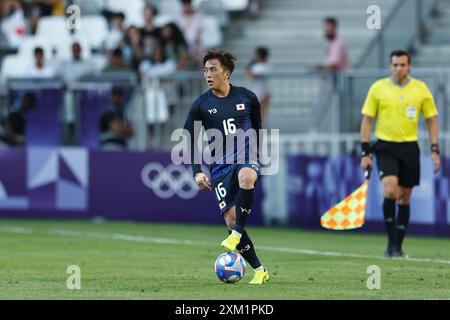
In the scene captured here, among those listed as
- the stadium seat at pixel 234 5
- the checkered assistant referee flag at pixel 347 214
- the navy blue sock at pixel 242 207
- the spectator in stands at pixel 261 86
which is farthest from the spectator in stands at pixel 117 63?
the navy blue sock at pixel 242 207

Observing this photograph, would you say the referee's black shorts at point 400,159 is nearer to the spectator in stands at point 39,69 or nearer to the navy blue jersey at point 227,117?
the navy blue jersey at point 227,117

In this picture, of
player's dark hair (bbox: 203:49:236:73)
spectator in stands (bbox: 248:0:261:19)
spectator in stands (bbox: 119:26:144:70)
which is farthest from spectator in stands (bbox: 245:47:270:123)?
player's dark hair (bbox: 203:49:236:73)

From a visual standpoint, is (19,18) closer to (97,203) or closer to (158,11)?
(158,11)

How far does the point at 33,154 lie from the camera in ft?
80.2

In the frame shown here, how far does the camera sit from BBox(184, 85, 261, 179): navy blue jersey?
13016 mm

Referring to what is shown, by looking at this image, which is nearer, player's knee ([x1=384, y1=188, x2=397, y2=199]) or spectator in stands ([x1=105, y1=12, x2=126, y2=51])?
player's knee ([x1=384, y1=188, x2=397, y2=199])

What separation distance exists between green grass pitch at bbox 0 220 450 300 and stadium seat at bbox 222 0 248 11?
7.16 m

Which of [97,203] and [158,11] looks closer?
[97,203]

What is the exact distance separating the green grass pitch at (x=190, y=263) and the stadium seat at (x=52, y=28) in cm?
685

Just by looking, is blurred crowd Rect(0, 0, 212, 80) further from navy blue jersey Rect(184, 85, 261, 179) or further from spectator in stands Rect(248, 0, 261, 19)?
navy blue jersey Rect(184, 85, 261, 179)
